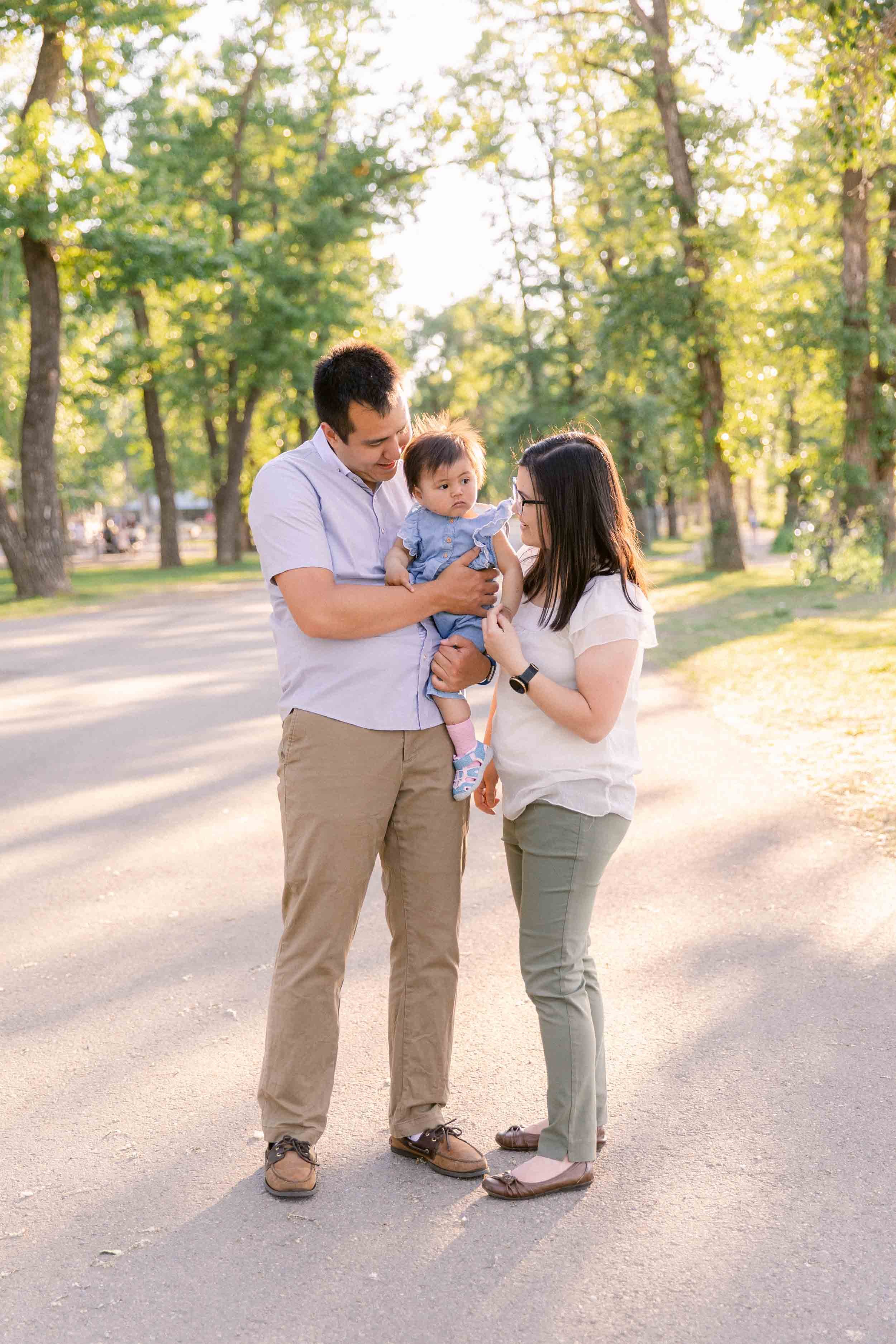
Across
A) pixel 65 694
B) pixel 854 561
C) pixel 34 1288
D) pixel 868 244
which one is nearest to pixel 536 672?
pixel 34 1288

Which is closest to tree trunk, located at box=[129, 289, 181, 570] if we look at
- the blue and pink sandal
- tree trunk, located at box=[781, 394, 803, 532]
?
tree trunk, located at box=[781, 394, 803, 532]

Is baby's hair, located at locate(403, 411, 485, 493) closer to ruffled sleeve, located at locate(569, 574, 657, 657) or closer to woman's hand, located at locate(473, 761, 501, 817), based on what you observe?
ruffled sleeve, located at locate(569, 574, 657, 657)

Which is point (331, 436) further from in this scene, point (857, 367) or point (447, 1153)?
point (857, 367)

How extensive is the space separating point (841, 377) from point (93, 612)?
12.9 meters

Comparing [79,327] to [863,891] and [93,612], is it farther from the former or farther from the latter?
[863,891]

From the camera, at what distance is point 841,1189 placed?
318 centimetres

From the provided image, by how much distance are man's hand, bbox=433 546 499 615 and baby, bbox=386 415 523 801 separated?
0.08 feet

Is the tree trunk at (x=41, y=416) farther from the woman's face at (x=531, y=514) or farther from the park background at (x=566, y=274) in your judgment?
the woman's face at (x=531, y=514)

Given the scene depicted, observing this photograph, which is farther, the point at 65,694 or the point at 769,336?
the point at 769,336

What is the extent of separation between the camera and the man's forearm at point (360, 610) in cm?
318

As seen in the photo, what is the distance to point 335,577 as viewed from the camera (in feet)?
10.8

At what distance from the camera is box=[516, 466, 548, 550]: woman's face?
10.6 ft

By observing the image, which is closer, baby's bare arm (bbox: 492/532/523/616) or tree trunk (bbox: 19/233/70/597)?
baby's bare arm (bbox: 492/532/523/616)

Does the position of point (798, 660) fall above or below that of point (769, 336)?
below
